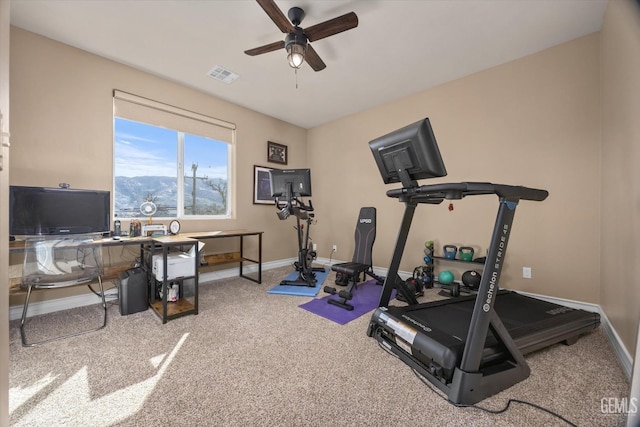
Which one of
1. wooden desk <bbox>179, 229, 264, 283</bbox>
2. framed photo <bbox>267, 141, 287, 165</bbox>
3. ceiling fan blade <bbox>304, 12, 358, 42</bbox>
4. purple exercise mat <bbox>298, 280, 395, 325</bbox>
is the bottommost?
purple exercise mat <bbox>298, 280, 395, 325</bbox>

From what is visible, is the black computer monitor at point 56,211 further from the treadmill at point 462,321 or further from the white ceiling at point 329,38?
the treadmill at point 462,321

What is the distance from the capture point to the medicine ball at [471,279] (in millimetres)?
2895

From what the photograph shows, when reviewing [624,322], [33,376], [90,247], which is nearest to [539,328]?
[624,322]

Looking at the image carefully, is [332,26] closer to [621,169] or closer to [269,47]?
[269,47]

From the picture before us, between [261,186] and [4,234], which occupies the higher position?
[261,186]

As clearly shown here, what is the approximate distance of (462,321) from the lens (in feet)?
6.27

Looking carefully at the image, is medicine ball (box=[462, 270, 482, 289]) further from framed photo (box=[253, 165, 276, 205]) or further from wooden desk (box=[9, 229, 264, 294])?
framed photo (box=[253, 165, 276, 205])

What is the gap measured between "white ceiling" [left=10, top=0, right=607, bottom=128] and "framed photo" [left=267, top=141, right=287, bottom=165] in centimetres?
120

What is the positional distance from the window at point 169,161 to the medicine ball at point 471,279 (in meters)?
3.50

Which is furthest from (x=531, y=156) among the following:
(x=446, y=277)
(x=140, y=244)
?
(x=140, y=244)

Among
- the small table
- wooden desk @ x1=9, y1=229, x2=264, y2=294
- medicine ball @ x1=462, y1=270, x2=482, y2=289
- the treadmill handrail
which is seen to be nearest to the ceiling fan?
Answer: the treadmill handrail

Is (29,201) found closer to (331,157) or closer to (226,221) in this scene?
(226,221)

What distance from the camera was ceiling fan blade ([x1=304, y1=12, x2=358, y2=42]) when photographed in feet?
6.28

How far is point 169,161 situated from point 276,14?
254 cm
